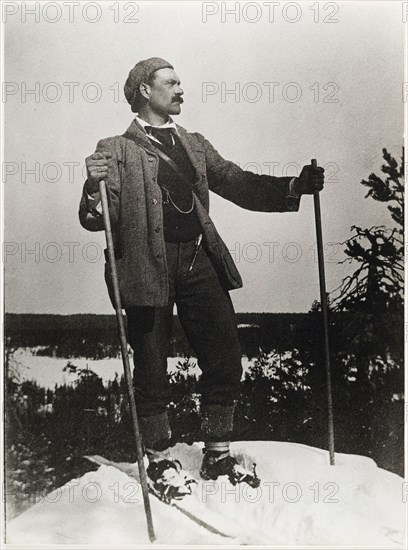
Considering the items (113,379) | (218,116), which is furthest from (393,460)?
(218,116)

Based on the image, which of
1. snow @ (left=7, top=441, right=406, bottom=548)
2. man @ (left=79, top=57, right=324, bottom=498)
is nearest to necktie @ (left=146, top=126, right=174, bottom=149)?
man @ (left=79, top=57, right=324, bottom=498)

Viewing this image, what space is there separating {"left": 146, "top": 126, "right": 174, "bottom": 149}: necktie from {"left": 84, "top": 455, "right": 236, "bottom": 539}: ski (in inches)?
54.2

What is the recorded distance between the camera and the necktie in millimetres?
3051

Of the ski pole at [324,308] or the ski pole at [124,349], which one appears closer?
the ski pole at [124,349]

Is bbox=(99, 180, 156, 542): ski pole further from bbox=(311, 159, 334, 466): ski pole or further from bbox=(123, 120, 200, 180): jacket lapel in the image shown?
bbox=(311, 159, 334, 466): ski pole

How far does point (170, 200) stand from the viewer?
299 centimetres

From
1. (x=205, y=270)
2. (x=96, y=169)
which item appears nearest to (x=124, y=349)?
(x=205, y=270)

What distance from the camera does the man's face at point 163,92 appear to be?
3.07 metres

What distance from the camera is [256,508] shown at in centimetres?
293

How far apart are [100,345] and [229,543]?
98 centimetres

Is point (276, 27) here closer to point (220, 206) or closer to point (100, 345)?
point (220, 206)

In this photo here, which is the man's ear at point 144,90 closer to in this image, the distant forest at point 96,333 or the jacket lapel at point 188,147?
the jacket lapel at point 188,147

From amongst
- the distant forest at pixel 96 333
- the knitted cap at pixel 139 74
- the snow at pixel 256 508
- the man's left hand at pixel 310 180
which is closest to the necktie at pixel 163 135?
the knitted cap at pixel 139 74

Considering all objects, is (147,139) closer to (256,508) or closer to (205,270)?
(205,270)
